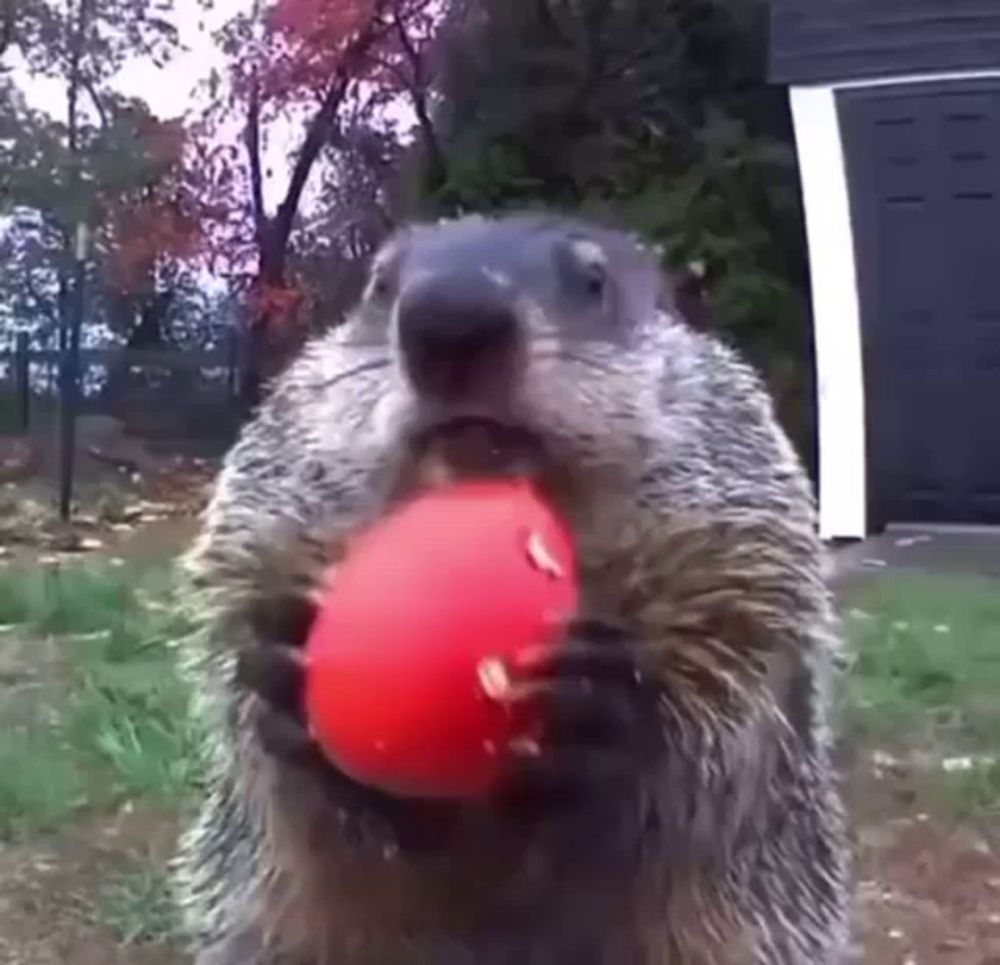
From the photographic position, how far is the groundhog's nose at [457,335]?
1902mm

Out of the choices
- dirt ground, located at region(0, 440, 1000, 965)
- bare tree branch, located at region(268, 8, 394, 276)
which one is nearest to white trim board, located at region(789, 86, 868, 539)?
dirt ground, located at region(0, 440, 1000, 965)

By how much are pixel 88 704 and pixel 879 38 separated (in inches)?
250

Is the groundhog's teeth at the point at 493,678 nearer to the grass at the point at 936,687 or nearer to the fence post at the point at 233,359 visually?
the grass at the point at 936,687

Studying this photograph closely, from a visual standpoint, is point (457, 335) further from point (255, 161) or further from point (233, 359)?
point (255, 161)

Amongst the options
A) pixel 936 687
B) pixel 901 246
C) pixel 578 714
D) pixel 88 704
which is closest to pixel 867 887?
pixel 936 687

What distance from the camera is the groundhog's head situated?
6.35ft

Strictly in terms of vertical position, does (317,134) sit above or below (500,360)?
above

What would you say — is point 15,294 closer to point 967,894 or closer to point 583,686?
point 967,894

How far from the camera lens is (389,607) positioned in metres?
2.00

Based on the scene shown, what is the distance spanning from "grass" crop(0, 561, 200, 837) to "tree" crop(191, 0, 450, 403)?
10.8 meters

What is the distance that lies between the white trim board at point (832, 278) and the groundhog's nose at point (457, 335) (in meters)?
8.57

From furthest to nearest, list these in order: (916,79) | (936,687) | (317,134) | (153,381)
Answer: (317,134)
(153,381)
(916,79)
(936,687)

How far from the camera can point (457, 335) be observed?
1.91 meters

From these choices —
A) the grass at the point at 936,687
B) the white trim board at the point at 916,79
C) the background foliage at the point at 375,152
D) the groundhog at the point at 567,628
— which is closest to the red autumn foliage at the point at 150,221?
the background foliage at the point at 375,152
